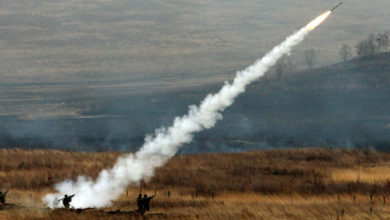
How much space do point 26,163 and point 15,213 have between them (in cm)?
2973

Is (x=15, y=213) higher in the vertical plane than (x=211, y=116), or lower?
lower

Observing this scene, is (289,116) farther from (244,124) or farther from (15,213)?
(15,213)

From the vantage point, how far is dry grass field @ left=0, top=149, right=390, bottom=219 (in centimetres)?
3397

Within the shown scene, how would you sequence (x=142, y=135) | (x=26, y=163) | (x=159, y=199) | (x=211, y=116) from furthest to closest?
1. (x=142, y=135)
2. (x=26, y=163)
3. (x=211, y=116)
4. (x=159, y=199)

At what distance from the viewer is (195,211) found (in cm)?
3519

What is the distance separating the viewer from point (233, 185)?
1849 inches

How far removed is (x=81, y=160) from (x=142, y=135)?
105724 mm

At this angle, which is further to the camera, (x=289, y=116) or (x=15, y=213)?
(x=289, y=116)

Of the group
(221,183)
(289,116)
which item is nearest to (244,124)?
(289,116)

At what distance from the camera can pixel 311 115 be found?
19475cm

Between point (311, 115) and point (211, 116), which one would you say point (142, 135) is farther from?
point (211, 116)

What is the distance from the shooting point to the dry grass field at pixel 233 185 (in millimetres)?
33969

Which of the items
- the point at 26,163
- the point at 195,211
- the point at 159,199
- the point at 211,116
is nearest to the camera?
the point at 195,211

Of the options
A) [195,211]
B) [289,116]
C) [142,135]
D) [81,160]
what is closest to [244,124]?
[289,116]
